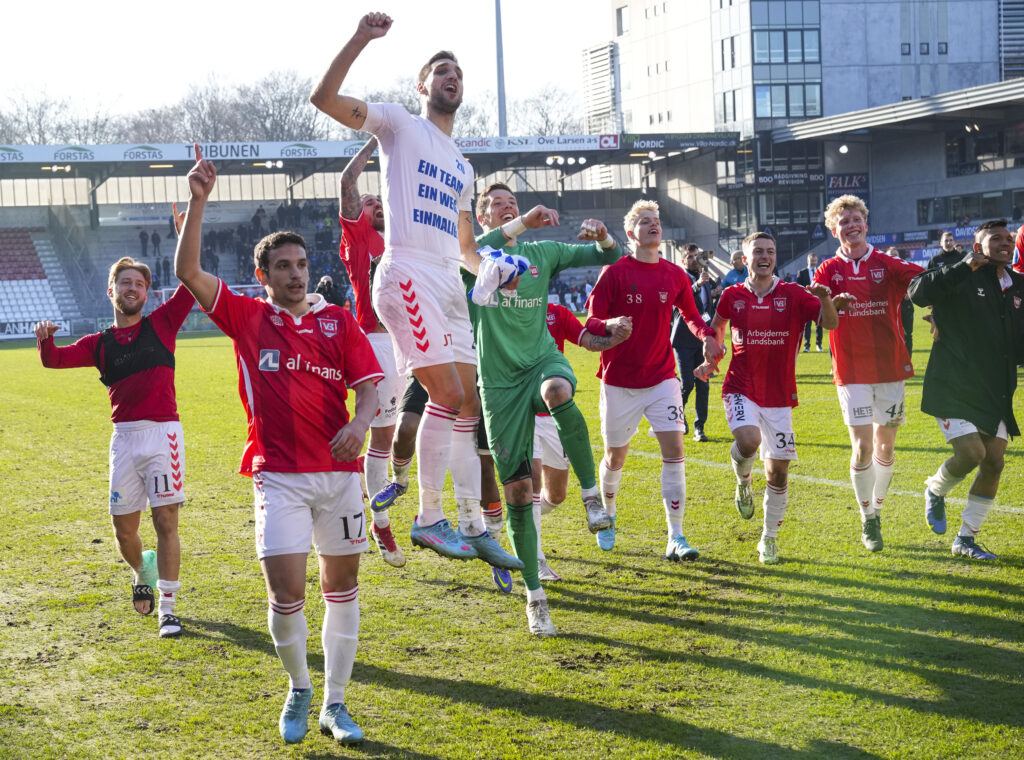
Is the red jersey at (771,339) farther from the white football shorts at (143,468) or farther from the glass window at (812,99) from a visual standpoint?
the glass window at (812,99)

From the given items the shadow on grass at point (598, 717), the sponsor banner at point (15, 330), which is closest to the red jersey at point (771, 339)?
the shadow on grass at point (598, 717)

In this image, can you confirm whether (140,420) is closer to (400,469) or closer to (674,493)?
(400,469)

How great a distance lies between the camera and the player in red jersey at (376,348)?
7.41 metres

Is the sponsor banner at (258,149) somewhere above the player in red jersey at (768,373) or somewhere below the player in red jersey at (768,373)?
above

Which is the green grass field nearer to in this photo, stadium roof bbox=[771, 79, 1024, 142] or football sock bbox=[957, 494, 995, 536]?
football sock bbox=[957, 494, 995, 536]

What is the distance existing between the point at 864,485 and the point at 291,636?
4637 millimetres

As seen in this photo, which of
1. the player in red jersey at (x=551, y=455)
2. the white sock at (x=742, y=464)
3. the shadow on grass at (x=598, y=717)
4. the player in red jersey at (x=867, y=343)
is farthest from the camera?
the player in red jersey at (x=867, y=343)

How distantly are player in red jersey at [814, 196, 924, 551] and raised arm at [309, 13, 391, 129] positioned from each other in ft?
13.3

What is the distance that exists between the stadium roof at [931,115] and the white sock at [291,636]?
46.9 meters

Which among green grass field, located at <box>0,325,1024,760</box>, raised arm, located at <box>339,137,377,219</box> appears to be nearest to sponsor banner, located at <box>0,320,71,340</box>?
green grass field, located at <box>0,325,1024,760</box>

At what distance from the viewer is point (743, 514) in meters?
7.93

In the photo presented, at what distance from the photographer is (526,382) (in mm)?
6250

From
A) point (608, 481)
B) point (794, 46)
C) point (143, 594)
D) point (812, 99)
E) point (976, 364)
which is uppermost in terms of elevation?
point (794, 46)

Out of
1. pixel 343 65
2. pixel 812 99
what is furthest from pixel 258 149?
pixel 343 65
